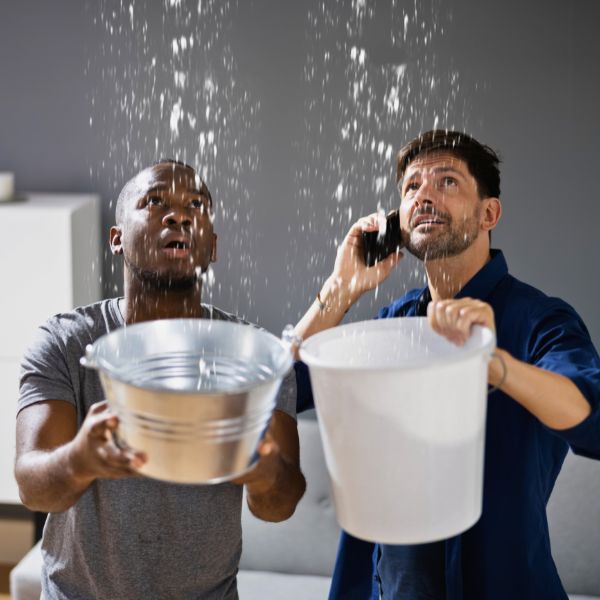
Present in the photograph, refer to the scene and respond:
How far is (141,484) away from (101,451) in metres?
0.35

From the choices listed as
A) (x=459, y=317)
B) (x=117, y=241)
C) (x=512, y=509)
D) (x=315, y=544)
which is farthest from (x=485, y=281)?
(x=315, y=544)

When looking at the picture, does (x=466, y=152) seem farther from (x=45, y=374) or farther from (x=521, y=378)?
(x=45, y=374)

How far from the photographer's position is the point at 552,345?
1.69 m

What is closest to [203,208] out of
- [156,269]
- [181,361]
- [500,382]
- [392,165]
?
[156,269]

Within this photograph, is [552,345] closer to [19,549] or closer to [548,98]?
[548,98]

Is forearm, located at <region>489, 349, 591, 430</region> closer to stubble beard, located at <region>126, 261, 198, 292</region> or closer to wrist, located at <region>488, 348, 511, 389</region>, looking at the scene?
wrist, located at <region>488, 348, 511, 389</region>

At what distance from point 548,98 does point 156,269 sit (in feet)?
5.34

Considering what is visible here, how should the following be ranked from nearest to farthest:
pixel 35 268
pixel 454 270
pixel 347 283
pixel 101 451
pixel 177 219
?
pixel 101 451, pixel 177 219, pixel 454 270, pixel 347 283, pixel 35 268

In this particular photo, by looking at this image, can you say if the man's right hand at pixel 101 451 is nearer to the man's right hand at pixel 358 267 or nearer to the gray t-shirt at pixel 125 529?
the gray t-shirt at pixel 125 529

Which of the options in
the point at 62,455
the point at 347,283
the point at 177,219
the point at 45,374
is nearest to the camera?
the point at 62,455

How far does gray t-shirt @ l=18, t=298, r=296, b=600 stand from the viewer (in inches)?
62.0

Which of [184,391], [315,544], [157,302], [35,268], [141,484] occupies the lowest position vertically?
[315,544]

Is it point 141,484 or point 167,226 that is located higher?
point 167,226

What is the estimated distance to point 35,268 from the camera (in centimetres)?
302
